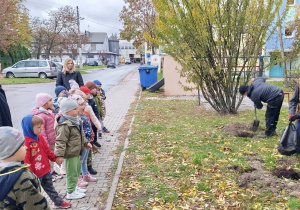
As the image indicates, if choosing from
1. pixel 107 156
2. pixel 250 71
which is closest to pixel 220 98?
pixel 250 71

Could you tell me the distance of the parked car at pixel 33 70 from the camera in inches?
1035

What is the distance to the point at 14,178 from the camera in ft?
7.25

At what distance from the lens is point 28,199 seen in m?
2.26

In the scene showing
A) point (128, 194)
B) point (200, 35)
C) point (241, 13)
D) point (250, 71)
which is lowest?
point (128, 194)

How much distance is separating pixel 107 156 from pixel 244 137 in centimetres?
329

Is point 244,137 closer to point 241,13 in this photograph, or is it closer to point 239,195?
point 239,195

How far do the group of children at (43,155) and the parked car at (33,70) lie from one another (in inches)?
869

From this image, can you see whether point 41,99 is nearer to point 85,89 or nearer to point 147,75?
point 85,89

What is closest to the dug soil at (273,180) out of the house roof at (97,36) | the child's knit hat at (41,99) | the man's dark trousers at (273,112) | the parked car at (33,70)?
the man's dark trousers at (273,112)

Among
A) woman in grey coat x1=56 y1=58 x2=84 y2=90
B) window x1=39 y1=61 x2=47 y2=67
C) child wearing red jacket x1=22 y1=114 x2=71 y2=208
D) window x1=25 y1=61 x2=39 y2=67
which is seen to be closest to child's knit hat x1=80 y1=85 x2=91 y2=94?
woman in grey coat x1=56 y1=58 x2=84 y2=90

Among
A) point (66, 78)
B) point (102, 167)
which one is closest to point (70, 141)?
point (102, 167)

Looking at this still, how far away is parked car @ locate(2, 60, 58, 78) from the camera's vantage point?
2630cm

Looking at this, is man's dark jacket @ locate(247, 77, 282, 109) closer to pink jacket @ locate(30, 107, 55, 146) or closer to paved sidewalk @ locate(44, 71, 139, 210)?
paved sidewalk @ locate(44, 71, 139, 210)

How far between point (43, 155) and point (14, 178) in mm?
1395
